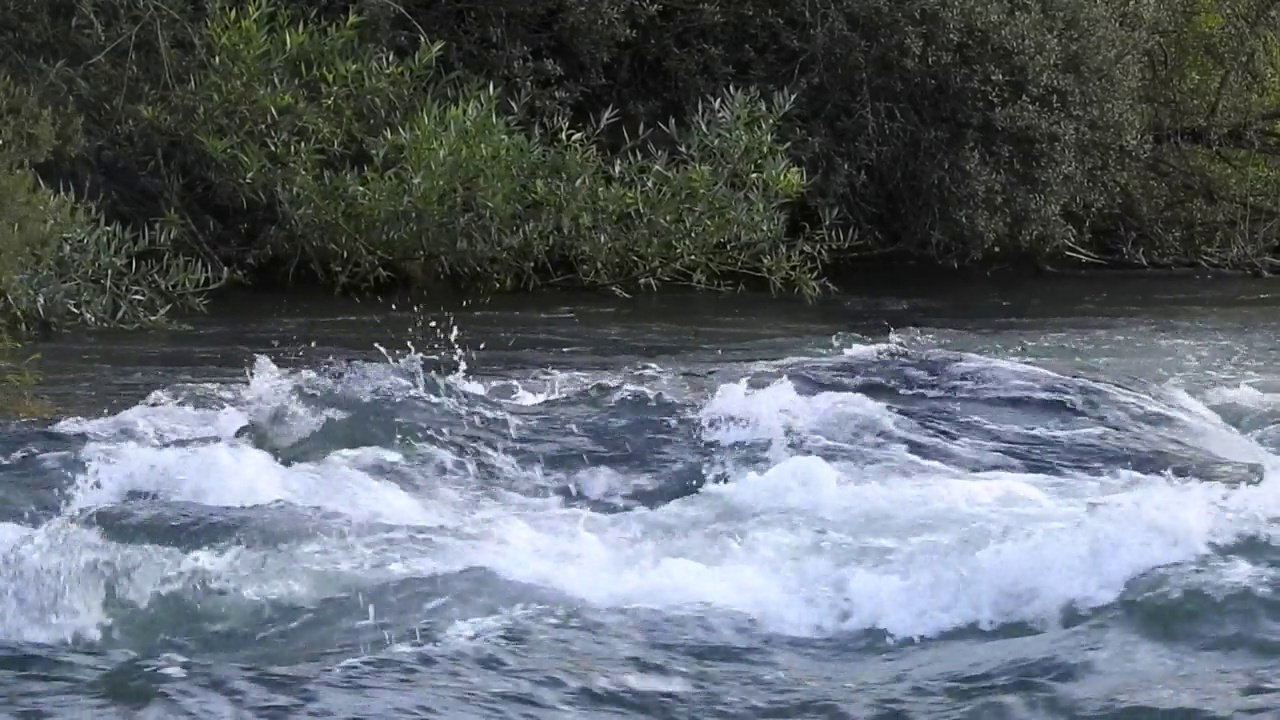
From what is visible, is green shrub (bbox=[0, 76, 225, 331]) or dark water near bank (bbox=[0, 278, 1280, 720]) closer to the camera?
dark water near bank (bbox=[0, 278, 1280, 720])

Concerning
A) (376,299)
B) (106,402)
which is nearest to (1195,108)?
(376,299)

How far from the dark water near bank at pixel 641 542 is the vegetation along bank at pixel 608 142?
2.81 m

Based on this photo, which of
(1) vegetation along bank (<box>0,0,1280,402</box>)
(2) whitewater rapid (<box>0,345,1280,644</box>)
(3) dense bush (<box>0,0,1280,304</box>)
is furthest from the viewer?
(3) dense bush (<box>0,0,1280,304</box>)

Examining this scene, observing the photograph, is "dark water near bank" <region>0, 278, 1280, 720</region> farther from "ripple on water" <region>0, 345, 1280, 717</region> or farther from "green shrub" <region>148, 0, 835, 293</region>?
"green shrub" <region>148, 0, 835, 293</region>

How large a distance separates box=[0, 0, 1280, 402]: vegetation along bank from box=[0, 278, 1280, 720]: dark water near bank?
9.23 ft

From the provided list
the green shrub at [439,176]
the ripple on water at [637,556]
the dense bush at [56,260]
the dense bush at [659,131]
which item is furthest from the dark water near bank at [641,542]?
the dense bush at [659,131]

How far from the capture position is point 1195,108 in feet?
62.0

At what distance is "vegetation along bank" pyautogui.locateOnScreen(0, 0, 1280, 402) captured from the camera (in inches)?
520

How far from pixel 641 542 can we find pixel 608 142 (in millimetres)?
10029

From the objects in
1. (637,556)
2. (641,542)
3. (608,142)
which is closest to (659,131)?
(608,142)

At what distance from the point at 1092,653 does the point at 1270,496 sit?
2162 mm

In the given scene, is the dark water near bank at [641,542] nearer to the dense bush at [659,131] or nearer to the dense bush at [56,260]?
the dense bush at [56,260]

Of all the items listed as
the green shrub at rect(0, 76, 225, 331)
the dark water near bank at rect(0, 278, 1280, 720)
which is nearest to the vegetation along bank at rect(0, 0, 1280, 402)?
the green shrub at rect(0, 76, 225, 331)

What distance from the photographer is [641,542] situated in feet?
22.8
